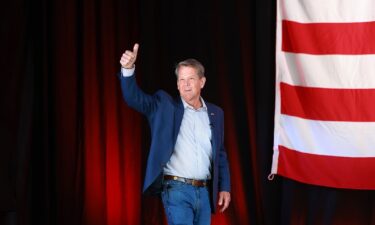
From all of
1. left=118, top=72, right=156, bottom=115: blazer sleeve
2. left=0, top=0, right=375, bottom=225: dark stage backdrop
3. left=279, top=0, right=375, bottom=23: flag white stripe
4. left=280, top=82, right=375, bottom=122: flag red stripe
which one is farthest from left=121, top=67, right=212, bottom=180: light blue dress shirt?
left=279, top=0, right=375, bottom=23: flag white stripe

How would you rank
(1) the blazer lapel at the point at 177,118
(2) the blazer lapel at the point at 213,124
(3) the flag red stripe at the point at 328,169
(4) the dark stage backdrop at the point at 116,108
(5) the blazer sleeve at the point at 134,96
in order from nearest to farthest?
(5) the blazer sleeve at the point at 134,96
(1) the blazer lapel at the point at 177,118
(2) the blazer lapel at the point at 213,124
(4) the dark stage backdrop at the point at 116,108
(3) the flag red stripe at the point at 328,169

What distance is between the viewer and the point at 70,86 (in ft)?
12.7

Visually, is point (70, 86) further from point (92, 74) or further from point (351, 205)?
point (351, 205)

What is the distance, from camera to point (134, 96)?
2.82 meters

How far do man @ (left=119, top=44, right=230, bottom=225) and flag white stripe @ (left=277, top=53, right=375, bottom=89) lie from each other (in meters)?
1.29

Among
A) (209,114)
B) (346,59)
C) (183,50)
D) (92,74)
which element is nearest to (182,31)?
(183,50)

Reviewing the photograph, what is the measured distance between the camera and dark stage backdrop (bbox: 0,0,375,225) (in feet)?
11.9

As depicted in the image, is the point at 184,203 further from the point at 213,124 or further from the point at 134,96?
the point at 134,96

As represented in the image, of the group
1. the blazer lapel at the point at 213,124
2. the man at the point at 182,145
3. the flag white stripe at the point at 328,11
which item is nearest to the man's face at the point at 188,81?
the man at the point at 182,145

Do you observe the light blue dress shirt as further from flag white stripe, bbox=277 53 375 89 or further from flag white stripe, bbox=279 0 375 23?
flag white stripe, bbox=279 0 375 23

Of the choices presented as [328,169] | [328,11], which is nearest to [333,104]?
[328,169]

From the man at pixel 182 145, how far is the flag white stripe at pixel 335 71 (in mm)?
1294

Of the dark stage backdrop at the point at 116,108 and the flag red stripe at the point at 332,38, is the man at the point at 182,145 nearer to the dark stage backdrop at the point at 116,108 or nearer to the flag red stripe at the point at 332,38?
the dark stage backdrop at the point at 116,108

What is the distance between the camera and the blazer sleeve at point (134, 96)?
110 inches
